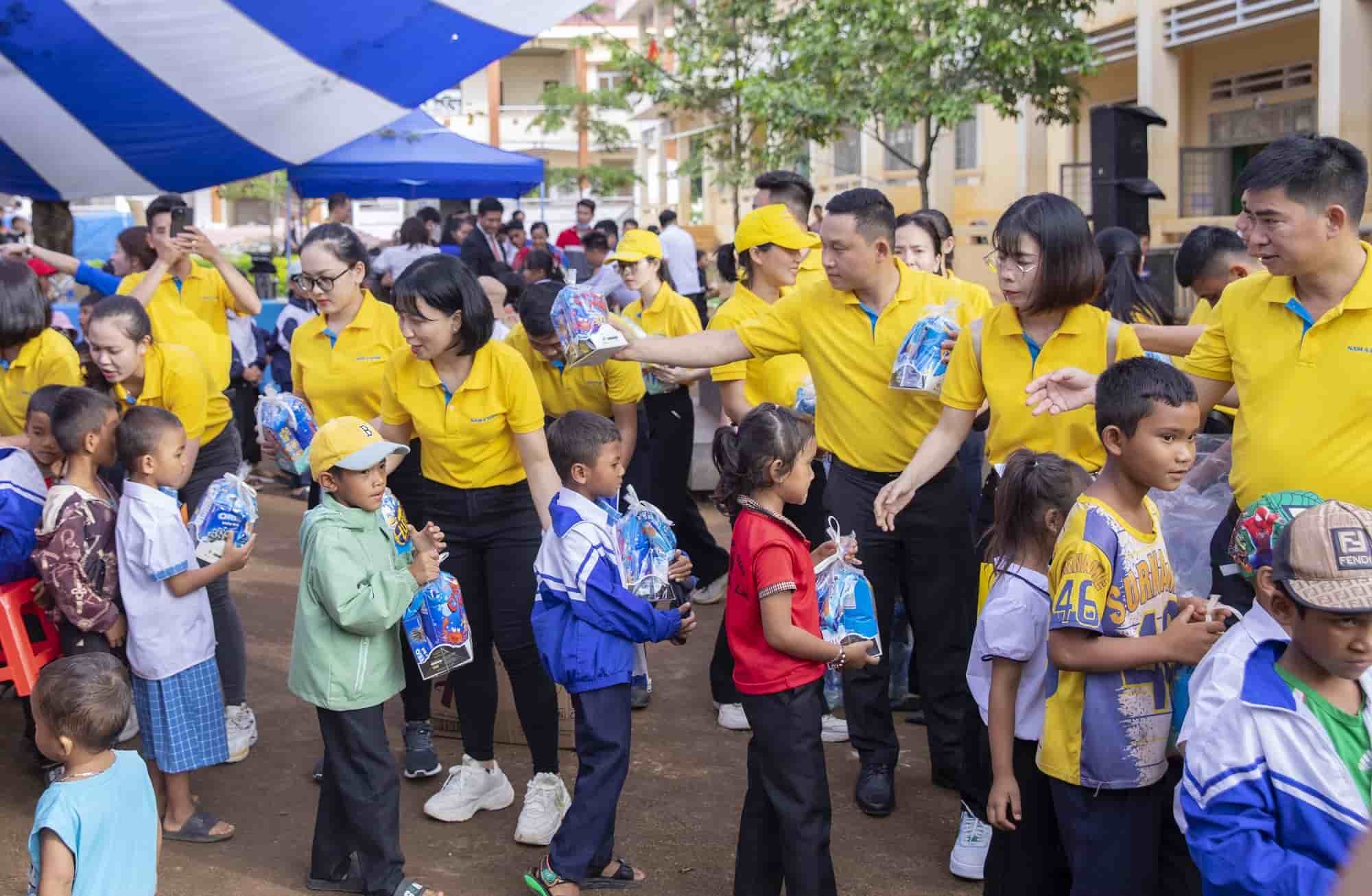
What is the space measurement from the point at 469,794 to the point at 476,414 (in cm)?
130

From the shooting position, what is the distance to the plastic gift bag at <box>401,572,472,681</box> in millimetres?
4246

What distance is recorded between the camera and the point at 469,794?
477cm

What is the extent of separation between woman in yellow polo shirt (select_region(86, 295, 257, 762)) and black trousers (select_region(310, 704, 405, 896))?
1.00m

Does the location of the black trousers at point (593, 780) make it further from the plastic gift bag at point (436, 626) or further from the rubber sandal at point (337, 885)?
the rubber sandal at point (337, 885)

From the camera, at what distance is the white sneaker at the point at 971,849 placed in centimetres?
420

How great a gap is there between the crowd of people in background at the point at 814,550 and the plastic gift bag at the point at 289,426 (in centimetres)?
16

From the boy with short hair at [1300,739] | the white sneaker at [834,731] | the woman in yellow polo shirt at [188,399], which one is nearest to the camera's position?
the boy with short hair at [1300,739]

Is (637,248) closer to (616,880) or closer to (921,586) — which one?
(921,586)

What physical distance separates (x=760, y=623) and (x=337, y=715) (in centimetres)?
128

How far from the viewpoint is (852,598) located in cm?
380

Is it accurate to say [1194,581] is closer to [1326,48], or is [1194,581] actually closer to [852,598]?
[852,598]

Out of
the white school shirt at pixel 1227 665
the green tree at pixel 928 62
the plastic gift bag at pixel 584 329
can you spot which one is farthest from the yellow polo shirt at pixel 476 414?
the green tree at pixel 928 62

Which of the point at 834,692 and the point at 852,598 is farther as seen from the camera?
the point at 834,692

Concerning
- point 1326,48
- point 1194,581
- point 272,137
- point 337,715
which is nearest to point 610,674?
point 337,715
